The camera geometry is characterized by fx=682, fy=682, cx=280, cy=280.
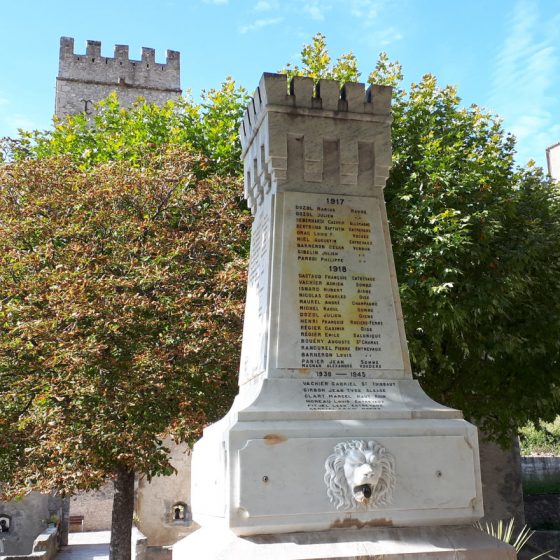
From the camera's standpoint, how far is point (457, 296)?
45.3ft

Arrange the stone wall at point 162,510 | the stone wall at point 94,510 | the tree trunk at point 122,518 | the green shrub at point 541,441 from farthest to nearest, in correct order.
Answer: the green shrub at point 541,441 → the stone wall at point 94,510 → the stone wall at point 162,510 → the tree trunk at point 122,518

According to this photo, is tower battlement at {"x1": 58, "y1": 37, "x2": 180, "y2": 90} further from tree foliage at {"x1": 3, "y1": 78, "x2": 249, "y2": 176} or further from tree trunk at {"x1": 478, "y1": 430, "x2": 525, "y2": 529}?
tree trunk at {"x1": 478, "y1": 430, "x2": 525, "y2": 529}

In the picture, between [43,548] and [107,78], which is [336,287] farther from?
[107,78]

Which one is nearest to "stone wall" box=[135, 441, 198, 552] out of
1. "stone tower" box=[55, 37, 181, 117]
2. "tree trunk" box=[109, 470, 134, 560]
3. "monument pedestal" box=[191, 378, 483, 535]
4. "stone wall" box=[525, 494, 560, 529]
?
"tree trunk" box=[109, 470, 134, 560]

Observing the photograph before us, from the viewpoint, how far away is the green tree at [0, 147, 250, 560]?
36.0 feet

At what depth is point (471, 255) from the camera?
1377cm

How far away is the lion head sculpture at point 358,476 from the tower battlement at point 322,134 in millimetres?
2584

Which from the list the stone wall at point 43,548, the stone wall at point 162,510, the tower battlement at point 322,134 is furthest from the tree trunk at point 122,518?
the tower battlement at point 322,134

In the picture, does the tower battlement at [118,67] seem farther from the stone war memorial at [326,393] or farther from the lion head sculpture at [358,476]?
the lion head sculpture at [358,476]

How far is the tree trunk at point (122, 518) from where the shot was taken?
42.1 ft

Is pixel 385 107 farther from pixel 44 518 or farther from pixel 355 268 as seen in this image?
pixel 44 518

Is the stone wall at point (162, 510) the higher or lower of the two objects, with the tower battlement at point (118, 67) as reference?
lower

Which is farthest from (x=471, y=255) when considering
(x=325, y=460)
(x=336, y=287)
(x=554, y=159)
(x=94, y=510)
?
(x=554, y=159)

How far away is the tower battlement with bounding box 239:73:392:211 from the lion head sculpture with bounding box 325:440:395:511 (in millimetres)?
2584
